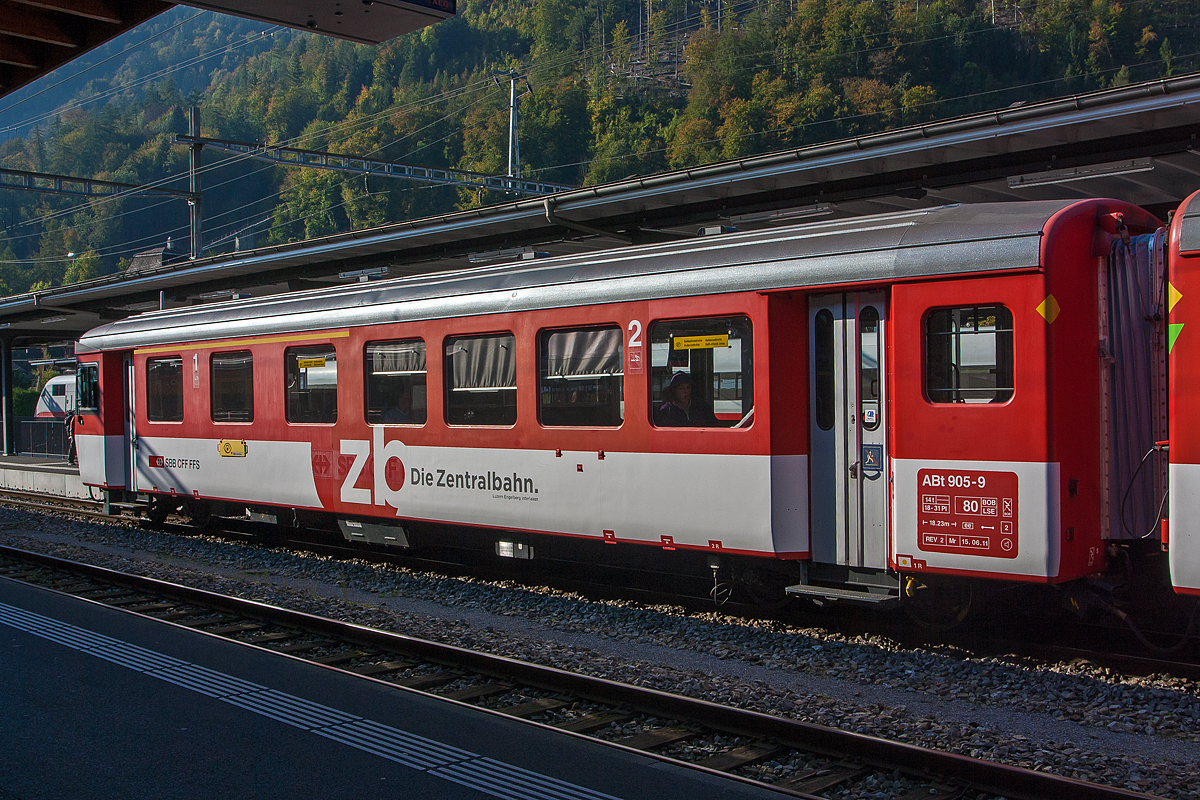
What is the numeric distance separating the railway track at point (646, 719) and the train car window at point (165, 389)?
5594mm

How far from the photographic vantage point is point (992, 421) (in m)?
6.46

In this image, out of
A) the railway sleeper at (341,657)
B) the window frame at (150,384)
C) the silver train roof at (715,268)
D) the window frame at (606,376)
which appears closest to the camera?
the silver train roof at (715,268)

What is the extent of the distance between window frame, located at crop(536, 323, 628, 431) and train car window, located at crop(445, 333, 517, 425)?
1.13 feet

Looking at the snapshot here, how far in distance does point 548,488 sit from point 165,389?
7.54 metres

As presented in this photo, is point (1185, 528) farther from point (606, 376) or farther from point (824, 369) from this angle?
point (606, 376)

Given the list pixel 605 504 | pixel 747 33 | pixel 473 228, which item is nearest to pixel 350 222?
pixel 747 33

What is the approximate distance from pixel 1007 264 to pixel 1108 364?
958 mm

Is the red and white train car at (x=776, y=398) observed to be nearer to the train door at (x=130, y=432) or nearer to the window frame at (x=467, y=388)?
→ the window frame at (x=467, y=388)

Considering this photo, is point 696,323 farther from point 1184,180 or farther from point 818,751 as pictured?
point 1184,180

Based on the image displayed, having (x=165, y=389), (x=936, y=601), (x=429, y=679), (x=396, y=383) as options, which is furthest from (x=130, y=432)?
(x=936, y=601)

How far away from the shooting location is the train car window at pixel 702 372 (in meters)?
7.63

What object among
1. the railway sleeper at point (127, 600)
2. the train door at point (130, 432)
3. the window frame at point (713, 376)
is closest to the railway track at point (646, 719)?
the railway sleeper at point (127, 600)

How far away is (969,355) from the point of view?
666 centimetres

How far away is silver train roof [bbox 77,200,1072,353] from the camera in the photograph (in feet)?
21.8
